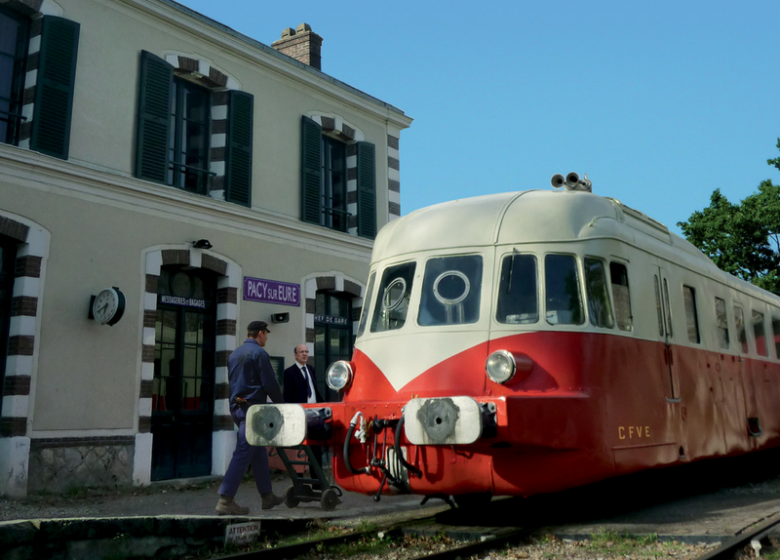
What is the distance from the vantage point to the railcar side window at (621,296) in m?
6.74

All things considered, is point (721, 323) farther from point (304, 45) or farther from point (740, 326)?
point (304, 45)

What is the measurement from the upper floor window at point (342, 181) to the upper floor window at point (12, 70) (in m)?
5.31

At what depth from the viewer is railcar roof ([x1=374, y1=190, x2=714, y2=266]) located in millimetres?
6656

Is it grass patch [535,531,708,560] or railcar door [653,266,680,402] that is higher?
railcar door [653,266,680,402]

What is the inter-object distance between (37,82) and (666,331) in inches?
348

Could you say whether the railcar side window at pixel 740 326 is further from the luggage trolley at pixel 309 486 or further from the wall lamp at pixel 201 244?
the wall lamp at pixel 201 244

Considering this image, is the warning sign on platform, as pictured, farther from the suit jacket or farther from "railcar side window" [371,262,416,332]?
the suit jacket

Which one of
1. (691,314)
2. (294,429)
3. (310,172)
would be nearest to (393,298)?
(294,429)

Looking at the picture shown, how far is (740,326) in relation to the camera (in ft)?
32.6

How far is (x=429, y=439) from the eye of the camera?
5.46m

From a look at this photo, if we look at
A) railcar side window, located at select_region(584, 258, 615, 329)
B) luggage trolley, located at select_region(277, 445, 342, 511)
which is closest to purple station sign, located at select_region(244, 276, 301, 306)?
luggage trolley, located at select_region(277, 445, 342, 511)

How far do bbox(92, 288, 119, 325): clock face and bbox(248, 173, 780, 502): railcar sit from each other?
4729 mm

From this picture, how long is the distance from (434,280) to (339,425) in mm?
1480

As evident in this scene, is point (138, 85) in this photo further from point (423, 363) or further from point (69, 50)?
point (423, 363)
